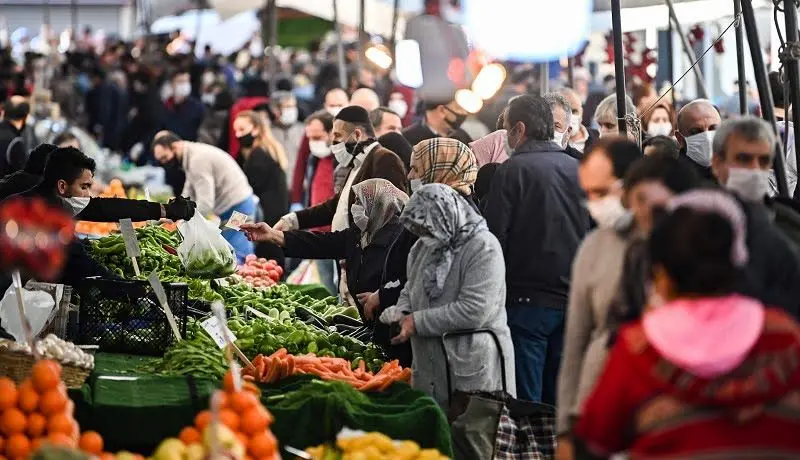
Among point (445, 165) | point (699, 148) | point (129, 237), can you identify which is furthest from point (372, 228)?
point (699, 148)

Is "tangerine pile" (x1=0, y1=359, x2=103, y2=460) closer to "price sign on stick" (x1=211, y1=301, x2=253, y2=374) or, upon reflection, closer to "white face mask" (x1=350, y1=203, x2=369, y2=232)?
"price sign on stick" (x1=211, y1=301, x2=253, y2=374)

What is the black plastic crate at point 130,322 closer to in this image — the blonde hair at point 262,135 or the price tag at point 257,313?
the price tag at point 257,313

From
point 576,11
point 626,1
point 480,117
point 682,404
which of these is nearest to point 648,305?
point 682,404

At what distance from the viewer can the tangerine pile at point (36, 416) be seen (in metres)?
5.47

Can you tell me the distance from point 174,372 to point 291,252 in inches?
81.6

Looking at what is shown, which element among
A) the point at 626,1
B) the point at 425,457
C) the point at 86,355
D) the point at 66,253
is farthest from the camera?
the point at 626,1

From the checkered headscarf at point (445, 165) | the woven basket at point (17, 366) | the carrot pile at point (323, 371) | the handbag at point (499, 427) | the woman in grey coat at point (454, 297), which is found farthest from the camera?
the checkered headscarf at point (445, 165)

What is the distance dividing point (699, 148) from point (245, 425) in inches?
159

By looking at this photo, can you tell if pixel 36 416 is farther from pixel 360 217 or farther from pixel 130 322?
pixel 360 217

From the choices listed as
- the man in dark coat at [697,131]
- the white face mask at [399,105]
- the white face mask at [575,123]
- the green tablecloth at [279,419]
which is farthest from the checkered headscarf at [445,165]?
the white face mask at [399,105]

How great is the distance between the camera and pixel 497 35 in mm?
10125

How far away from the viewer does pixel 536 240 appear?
7793 mm

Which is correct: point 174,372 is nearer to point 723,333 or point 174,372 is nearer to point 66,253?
point 66,253

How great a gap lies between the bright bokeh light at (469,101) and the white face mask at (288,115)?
5.02 m
